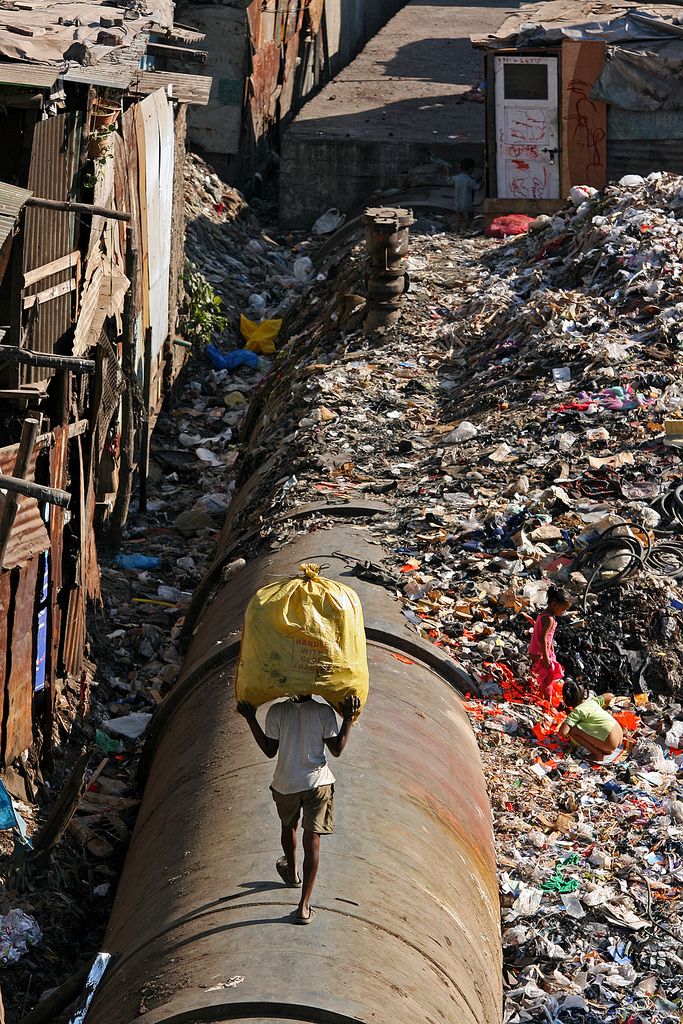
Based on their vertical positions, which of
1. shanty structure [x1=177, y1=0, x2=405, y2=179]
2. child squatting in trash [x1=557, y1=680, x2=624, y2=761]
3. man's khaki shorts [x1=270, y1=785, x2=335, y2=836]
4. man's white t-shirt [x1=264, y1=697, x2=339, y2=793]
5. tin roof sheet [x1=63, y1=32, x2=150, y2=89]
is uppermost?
shanty structure [x1=177, y1=0, x2=405, y2=179]

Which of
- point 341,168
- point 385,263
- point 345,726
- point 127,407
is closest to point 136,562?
point 127,407

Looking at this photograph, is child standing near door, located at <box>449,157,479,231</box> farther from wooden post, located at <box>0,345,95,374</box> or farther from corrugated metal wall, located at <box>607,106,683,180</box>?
wooden post, located at <box>0,345,95,374</box>

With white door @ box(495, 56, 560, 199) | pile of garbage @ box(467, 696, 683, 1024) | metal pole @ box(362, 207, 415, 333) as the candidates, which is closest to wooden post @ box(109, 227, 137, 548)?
metal pole @ box(362, 207, 415, 333)

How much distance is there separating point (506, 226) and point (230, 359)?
13.2 ft

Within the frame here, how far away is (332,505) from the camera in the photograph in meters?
8.20

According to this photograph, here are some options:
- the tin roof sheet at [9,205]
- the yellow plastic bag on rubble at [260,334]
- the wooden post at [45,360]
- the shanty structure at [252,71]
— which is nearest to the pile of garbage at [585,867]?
the wooden post at [45,360]

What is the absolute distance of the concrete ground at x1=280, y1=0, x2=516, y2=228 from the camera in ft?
63.0

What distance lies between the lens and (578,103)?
1639 cm

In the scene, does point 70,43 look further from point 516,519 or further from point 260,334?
point 260,334

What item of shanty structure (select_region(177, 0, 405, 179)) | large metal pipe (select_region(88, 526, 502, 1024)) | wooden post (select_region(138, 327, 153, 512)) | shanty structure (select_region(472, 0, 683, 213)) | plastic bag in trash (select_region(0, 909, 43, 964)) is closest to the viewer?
large metal pipe (select_region(88, 526, 502, 1024))

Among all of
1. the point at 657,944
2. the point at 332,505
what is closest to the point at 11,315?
the point at 332,505

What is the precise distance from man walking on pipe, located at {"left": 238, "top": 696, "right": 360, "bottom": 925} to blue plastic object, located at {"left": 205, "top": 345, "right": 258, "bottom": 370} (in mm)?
10882

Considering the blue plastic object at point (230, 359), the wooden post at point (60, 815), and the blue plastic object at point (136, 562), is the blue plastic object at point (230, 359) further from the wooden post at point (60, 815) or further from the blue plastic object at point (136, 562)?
the wooden post at point (60, 815)

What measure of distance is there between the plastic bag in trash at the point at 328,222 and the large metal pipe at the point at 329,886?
14016mm
